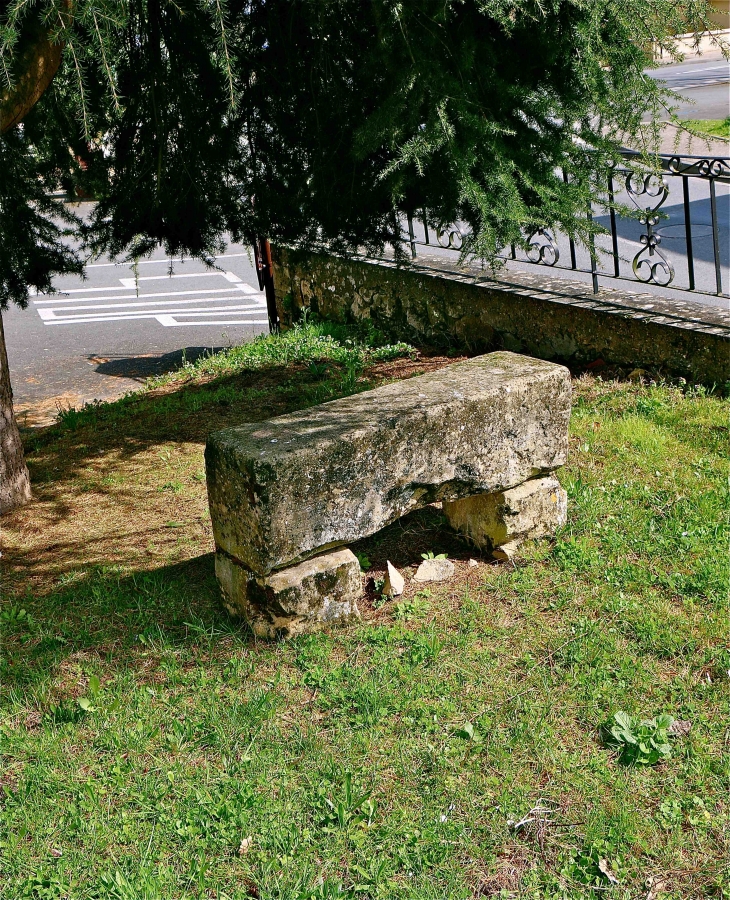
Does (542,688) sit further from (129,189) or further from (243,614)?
(129,189)

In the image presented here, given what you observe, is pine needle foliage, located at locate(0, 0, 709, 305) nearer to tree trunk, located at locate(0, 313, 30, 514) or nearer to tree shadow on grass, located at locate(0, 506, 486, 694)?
tree trunk, located at locate(0, 313, 30, 514)

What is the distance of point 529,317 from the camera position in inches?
259

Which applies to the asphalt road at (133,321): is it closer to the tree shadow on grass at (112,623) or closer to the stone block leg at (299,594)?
the tree shadow on grass at (112,623)

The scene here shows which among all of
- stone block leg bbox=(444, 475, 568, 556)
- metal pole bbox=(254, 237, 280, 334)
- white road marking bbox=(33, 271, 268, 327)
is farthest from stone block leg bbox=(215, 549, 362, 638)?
white road marking bbox=(33, 271, 268, 327)

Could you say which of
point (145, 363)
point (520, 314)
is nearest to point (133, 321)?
point (145, 363)

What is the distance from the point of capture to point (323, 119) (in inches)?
216

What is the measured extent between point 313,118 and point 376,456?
2.85 meters

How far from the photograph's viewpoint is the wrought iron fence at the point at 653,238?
5.79 metres

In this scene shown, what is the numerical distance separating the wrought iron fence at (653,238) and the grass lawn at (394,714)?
1679 millimetres

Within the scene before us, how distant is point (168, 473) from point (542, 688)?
3.14 m

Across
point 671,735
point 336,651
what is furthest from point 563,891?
point 336,651

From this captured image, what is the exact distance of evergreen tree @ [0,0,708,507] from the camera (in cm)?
450

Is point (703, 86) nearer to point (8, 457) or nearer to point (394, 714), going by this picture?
point (8, 457)

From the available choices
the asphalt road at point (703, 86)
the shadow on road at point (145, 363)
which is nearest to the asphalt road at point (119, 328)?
the shadow on road at point (145, 363)
